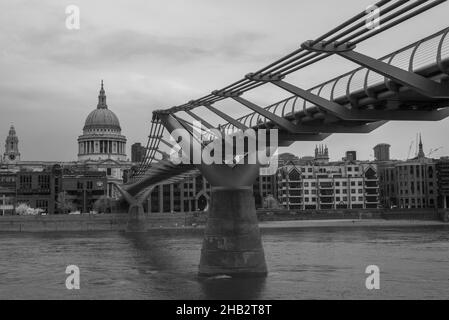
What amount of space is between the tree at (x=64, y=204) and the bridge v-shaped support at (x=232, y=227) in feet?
337

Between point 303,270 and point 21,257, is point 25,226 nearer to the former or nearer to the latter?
point 21,257

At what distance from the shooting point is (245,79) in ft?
96.6

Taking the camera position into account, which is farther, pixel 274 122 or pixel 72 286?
pixel 72 286

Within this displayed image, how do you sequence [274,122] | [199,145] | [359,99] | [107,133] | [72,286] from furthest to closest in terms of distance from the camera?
[107,133], [199,145], [72,286], [274,122], [359,99]

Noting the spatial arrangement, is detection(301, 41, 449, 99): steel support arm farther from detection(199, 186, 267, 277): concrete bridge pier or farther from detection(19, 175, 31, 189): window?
detection(19, 175, 31, 189): window

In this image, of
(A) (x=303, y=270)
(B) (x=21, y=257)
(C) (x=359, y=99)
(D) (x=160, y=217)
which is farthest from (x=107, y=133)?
(C) (x=359, y=99)

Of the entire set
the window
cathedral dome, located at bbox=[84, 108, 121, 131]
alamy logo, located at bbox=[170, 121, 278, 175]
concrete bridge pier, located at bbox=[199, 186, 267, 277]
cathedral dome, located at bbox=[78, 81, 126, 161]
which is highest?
cathedral dome, located at bbox=[84, 108, 121, 131]

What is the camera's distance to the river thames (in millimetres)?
31094

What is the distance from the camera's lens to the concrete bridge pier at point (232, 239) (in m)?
34.9

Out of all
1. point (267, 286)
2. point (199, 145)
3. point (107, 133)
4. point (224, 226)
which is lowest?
point (267, 286)

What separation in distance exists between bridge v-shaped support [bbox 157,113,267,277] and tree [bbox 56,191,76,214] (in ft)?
337

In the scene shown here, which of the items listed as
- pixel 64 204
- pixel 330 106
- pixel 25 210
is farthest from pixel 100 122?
pixel 330 106

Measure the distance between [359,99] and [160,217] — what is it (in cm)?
9407

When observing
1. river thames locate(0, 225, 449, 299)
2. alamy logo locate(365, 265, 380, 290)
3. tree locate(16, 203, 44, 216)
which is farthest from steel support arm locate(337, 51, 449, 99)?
tree locate(16, 203, 44, 216)
